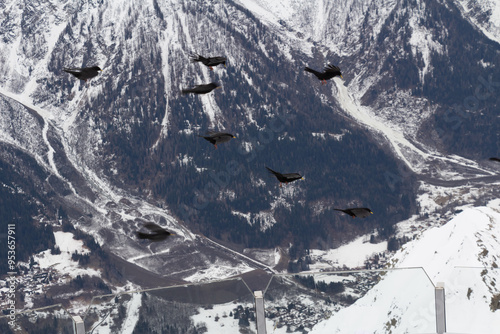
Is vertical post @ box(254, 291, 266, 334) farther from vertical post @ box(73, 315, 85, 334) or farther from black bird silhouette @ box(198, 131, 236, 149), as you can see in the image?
black bird silhouette @ box(198, 131, 236, 149)

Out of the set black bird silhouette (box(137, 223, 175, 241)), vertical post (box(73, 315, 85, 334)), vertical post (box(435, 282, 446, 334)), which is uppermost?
black bird silhouette (box(137, 223, 175, 241))

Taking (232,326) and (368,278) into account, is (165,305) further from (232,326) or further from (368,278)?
(368,278)

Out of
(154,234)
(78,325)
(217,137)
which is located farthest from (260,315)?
(217,137)

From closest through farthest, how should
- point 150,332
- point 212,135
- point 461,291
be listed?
point 150,332, point 461,291, point 212,135

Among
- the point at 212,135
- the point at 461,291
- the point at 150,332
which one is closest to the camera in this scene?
the point at 150,332

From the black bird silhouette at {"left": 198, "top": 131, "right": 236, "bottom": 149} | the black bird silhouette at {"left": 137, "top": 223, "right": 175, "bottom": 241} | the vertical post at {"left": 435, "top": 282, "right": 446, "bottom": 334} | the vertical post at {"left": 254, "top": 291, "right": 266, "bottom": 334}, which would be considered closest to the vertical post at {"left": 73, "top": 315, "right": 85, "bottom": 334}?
the black bird silhouette at {"left": 137, "top": 223, "right": 175, "bottom": 241}

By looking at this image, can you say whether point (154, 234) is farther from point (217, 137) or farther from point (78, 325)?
point (217, 137)

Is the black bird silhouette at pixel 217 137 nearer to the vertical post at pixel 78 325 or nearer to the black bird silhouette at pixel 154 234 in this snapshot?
the black bird silhouette at pixel 154 234

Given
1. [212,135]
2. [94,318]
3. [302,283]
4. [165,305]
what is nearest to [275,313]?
[302,283]
